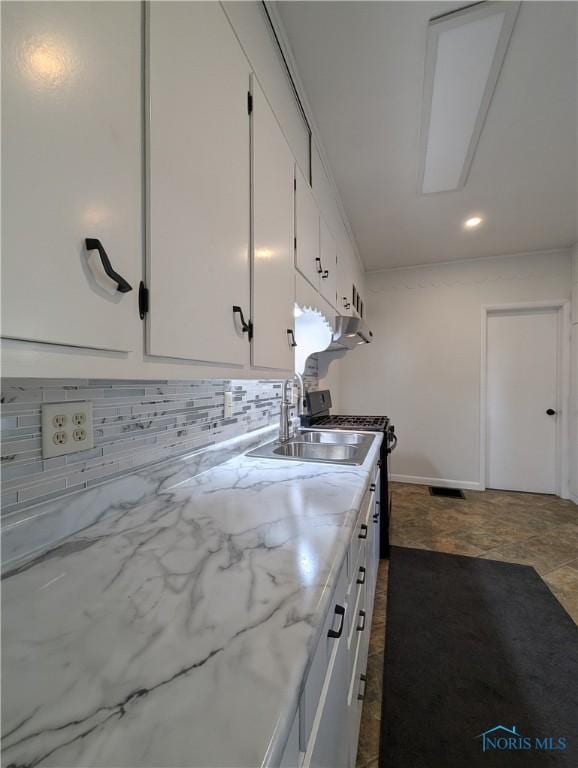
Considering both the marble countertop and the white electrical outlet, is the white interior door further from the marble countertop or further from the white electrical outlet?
the white electrical outlet

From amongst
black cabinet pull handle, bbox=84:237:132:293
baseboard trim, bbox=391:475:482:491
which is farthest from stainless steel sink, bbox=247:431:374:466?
baseboard trim, bbox=391:475:482:491

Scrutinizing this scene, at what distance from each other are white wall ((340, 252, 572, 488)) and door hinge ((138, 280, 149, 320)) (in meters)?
3.64

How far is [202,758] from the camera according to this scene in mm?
315

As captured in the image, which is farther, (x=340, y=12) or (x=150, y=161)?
(x=340, y=12)

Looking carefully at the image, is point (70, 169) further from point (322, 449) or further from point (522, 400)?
point (522, 400)

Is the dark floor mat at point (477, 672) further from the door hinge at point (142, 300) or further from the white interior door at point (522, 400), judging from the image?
the white interior door at point (522, 400)

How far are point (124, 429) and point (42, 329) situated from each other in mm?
516

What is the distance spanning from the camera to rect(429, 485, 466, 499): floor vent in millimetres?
3443

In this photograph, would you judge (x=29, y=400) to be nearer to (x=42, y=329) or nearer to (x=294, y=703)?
(x=42, y=329)

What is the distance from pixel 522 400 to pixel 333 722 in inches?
154

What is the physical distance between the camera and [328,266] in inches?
81.6

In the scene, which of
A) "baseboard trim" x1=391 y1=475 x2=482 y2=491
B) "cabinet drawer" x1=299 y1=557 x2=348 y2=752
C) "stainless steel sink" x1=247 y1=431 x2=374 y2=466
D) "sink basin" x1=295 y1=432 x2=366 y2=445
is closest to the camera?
"cabinet drawer" x1=299 y1=557 x2=348 y2=752

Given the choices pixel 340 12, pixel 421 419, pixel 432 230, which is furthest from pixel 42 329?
pixel 421 419

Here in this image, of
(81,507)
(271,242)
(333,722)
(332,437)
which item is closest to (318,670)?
(333,722)
